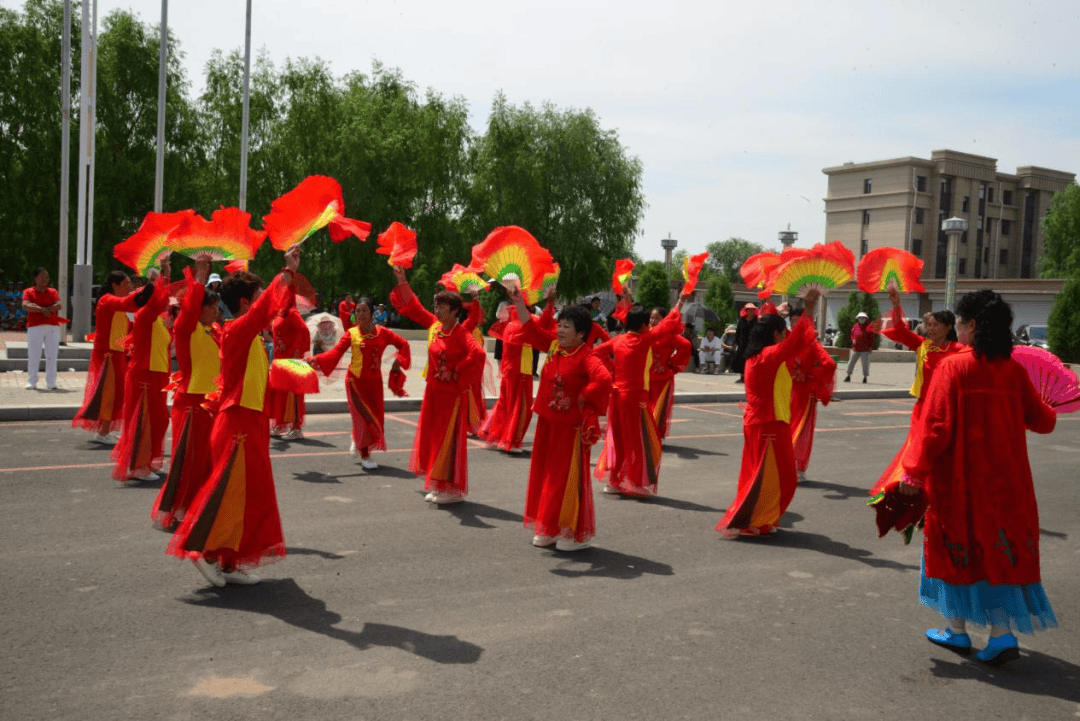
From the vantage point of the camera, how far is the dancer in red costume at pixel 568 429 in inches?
253

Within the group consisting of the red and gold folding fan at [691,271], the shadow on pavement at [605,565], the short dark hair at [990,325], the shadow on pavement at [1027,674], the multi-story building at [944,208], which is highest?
the multi-story building at [944,208]

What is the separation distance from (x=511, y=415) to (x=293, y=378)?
5.77 meters

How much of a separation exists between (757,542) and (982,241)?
72.5 m

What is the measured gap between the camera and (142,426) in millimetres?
8328

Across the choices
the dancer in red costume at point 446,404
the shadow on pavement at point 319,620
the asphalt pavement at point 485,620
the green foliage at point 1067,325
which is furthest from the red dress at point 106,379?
the green foliage at point 1067,325

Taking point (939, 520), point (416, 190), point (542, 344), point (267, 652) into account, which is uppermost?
point (416, 190)

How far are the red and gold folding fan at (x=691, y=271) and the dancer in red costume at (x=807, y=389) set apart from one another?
989mm

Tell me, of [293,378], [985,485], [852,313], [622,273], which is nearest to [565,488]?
[293,378]

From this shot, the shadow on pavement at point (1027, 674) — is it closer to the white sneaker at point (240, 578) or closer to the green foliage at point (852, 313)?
the white sneaker at point (240, 578)

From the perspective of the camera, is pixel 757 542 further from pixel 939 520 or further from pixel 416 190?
pixel 416 190

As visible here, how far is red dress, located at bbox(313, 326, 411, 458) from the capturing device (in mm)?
9195

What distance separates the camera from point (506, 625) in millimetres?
4949

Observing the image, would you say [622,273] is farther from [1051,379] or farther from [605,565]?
[1051,379]

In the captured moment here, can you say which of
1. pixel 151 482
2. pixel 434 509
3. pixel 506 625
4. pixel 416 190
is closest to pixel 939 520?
pixel 506 625
